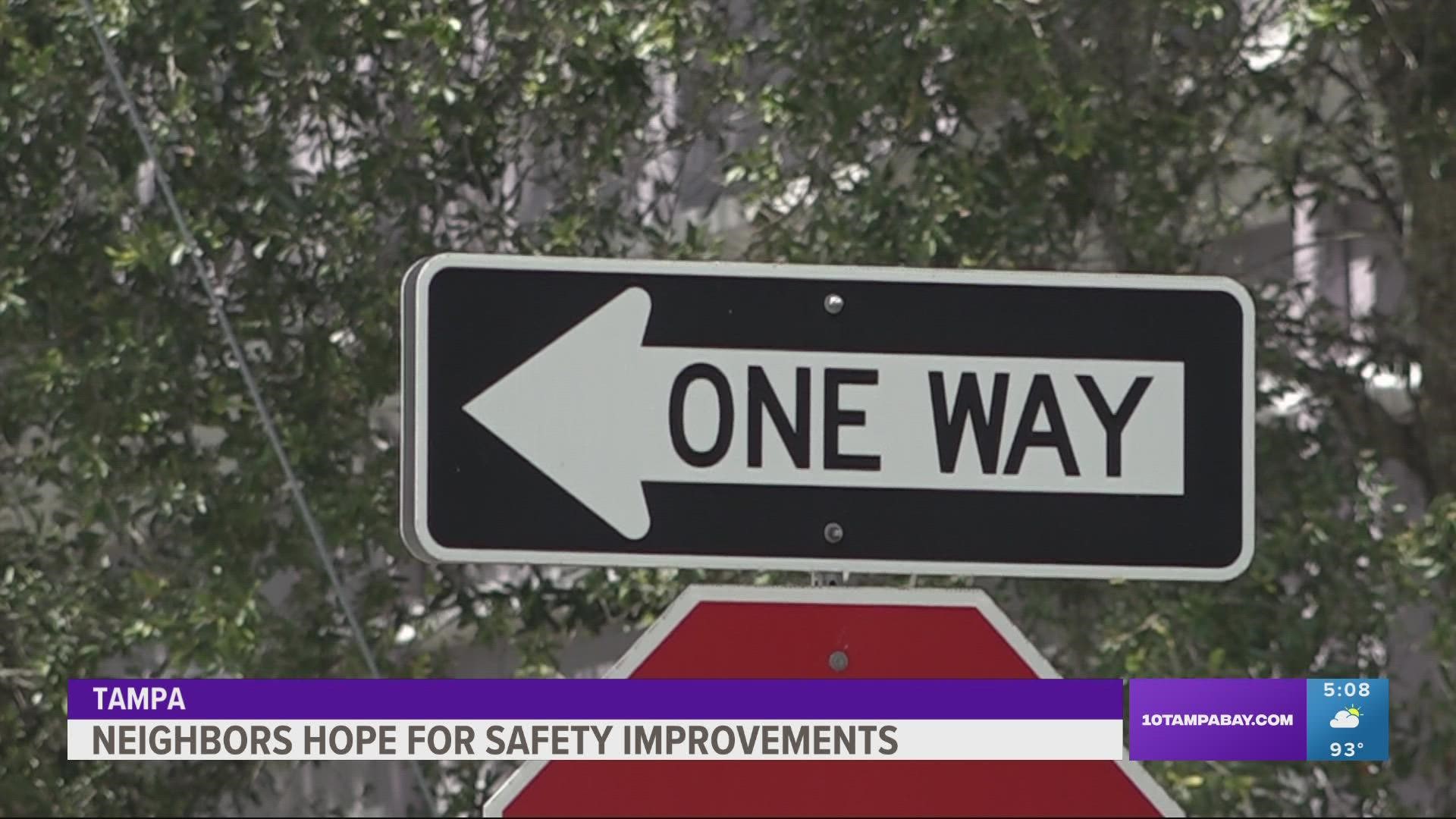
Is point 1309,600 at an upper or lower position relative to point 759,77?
lower

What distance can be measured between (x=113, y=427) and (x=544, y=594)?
125 cm

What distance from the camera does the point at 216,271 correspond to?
689 cm

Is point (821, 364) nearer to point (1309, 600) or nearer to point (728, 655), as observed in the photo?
point (728, 655)

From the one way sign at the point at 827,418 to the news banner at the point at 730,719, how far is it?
6.4 inches

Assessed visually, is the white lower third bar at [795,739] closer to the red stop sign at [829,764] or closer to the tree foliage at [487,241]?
the red stop sign at [829,764]

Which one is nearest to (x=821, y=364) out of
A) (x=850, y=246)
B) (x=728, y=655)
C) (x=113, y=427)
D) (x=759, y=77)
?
(x=728, y=655)

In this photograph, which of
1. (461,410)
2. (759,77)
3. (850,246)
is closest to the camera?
(461,410)

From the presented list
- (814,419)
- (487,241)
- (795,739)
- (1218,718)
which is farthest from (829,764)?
(487,241)

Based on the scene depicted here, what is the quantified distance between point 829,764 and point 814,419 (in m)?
0.36

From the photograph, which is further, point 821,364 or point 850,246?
point 850,246

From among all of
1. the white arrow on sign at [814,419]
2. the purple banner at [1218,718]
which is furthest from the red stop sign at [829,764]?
the purple banner at [1218,718]

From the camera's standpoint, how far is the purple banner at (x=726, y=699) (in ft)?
8.42

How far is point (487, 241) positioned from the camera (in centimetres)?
713

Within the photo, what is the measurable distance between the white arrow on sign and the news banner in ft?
0.74
